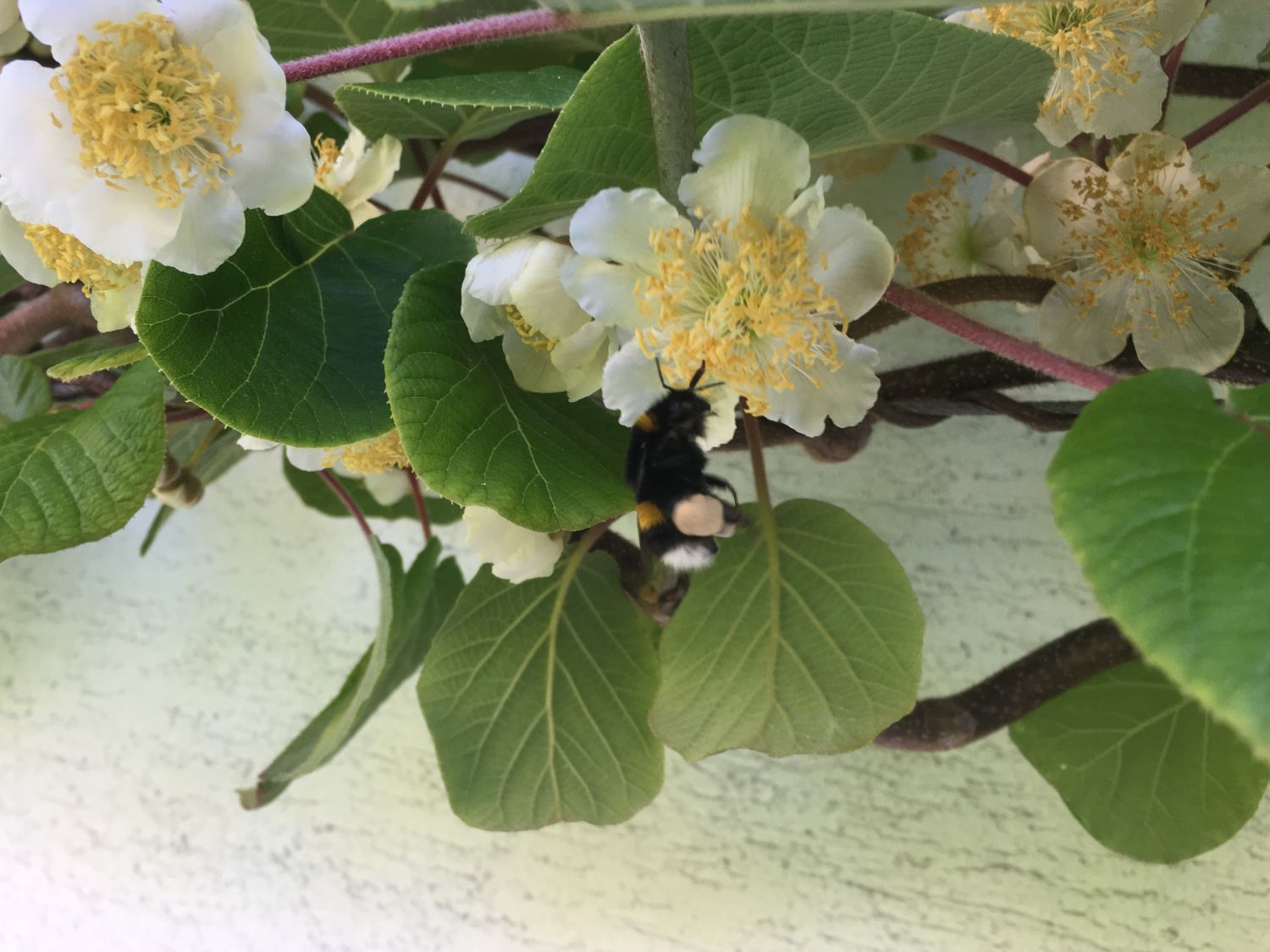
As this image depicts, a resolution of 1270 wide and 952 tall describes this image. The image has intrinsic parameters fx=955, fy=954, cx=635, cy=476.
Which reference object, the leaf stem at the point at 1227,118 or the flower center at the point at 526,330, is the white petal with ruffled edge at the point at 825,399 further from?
the leaf stem at the point at 1227,118

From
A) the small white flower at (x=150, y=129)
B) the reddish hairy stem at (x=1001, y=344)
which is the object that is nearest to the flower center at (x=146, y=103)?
the small white flower at (x=150, y=129)

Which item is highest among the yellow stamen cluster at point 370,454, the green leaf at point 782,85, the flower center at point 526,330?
the green leaf at point 782,85

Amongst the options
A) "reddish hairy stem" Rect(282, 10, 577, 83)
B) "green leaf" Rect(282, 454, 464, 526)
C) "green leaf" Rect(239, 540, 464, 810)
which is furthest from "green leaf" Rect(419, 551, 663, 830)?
"reddish hairy stem" Rect(282, 10, 577, 83)

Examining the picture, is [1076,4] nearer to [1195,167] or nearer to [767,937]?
[1195,167]

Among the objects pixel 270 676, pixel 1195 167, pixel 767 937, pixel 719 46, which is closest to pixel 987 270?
pixel 1195 167

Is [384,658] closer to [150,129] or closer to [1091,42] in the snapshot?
[150,129]

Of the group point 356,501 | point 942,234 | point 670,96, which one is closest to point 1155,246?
point 942,234
